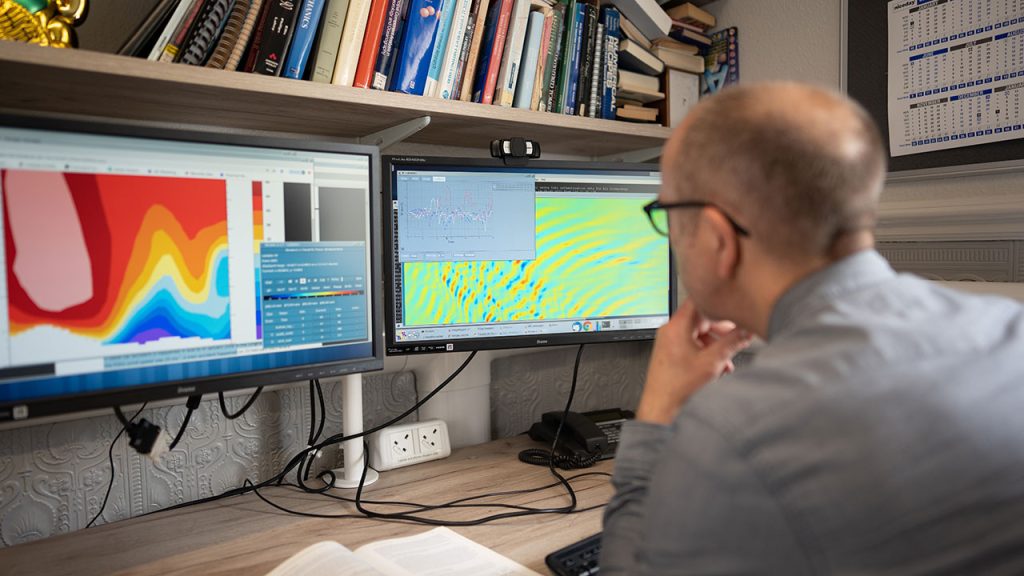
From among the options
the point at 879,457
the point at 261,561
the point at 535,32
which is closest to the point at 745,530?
the point at 879,457

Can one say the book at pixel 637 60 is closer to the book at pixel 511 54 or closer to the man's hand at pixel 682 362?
the book at pixel 511 54

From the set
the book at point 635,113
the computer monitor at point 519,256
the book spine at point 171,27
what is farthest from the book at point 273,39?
the book at point 635,113

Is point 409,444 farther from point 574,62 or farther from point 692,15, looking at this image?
point 692,15

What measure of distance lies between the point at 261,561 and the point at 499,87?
0.87 meters

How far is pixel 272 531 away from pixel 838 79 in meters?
1.38

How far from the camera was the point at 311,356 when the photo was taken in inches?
40.2

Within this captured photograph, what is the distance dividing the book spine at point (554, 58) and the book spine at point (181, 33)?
2.05 feet

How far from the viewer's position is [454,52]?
1.20 metres

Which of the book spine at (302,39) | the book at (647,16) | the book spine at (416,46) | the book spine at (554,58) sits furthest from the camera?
the book at (647,16)

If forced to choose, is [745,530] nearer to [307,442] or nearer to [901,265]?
[307,442]

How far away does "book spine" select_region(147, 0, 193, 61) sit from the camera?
3.04 ft

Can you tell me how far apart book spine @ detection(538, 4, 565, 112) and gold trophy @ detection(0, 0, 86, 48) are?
77cm

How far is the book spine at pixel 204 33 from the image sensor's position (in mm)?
953

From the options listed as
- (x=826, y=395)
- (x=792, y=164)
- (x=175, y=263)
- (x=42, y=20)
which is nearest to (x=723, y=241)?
(x=792, y=164)
